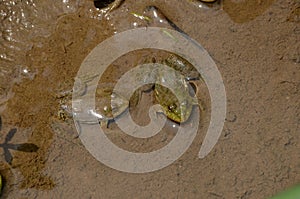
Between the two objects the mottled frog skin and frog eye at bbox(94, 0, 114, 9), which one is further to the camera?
frog eye at bbox(94, 0, 114, 9)

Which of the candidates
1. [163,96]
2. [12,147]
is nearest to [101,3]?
[163,96]

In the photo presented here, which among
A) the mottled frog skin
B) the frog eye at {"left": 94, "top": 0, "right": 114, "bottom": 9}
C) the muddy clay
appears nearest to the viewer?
the muddy clay

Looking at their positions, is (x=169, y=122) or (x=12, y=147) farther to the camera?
(x=169, y=122)

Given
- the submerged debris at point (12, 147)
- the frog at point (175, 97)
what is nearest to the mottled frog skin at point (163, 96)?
the frog at point (175, 97)

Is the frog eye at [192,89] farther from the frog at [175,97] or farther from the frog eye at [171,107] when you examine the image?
the frog eye at [171,107]

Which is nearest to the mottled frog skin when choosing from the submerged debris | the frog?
the frog

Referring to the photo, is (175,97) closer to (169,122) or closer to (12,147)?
(169,122)

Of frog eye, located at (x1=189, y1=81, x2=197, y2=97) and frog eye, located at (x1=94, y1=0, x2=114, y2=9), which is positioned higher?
frog eye, located at (x1=94, y1=0, x2=114, y2=9)

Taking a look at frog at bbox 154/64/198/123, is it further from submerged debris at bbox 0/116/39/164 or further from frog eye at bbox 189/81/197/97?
submerged debris at bbox 0/116/39/164

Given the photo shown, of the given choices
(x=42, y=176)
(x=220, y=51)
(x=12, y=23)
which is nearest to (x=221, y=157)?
(x=220, y=51)
